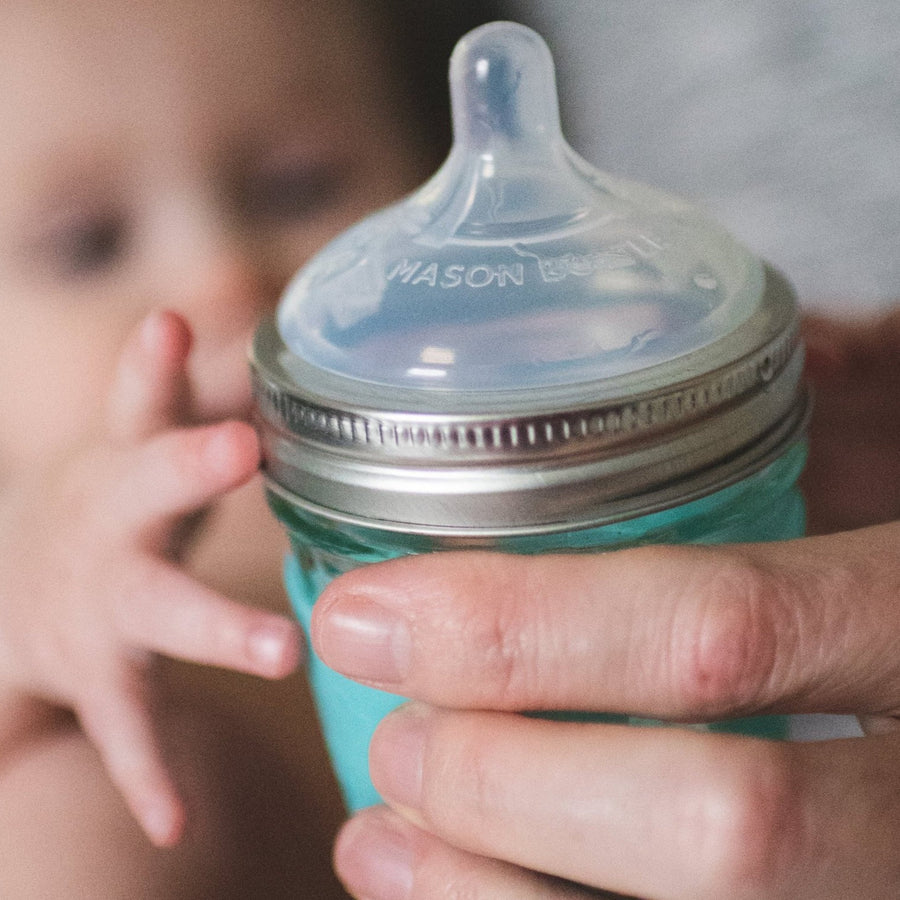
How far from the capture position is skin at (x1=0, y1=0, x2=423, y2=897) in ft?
1.46

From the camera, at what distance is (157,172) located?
1.78 ft

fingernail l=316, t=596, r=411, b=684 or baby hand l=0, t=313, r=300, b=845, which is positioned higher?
fingernail l=316, t=596, r=411, b=684

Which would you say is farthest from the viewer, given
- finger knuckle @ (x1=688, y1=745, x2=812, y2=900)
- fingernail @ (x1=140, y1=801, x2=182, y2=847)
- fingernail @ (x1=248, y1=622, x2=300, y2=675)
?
fingernail @ (x1=140, y1=801, x2=182, y2=847)

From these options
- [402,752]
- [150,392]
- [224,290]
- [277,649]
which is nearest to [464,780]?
[402,752]

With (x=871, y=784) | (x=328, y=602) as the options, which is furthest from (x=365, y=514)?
(x=871, y=784)

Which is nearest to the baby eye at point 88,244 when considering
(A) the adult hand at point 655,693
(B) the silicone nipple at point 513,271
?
(B) the silicone nipple at point 513,271

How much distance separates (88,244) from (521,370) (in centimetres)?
36

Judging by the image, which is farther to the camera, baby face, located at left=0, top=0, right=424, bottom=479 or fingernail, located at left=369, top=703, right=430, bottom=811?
baby face, located at left=0, top=0, right=424, bottom=479

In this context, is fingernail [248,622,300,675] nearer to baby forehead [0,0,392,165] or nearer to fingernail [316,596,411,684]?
fingernail [316,596,411,684]

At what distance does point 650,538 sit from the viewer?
0.30 metres

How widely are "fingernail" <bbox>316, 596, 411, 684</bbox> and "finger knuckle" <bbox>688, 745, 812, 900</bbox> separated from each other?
0.09 meters

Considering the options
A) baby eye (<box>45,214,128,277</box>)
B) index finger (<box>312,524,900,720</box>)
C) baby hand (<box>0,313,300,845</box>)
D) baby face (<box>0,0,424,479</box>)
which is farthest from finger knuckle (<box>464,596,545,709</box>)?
baby eye (<box>45,214,128,277</box>)

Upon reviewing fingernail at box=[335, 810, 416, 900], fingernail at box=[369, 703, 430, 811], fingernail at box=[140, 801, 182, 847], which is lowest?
fingernail at box=[140, 801, 182, 847]

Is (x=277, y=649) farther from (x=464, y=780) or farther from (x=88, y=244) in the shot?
(x=88, y=244)
